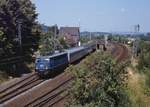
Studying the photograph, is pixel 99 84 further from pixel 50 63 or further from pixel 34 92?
pixel 50 63

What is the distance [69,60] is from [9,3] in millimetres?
12229

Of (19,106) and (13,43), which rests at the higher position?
(13,43)

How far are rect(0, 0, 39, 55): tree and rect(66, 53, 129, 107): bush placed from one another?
33.6 metres

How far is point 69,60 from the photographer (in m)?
62.4

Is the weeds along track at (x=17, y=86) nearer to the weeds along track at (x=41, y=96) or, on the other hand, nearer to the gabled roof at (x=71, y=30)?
the weeds along track at (x=41, y=96)

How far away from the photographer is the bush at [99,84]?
20.9 metres

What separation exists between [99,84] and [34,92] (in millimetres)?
21797

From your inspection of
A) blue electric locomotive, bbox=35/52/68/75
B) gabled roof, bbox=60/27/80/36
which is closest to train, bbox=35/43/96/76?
blue electric locomotive, bbox=35/52/68/75

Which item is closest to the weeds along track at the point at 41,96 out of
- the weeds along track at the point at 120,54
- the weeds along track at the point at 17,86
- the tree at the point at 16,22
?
the weeds along track at the point at 17,86

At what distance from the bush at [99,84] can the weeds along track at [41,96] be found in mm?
14207

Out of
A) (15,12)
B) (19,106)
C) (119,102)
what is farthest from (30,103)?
(15,12)

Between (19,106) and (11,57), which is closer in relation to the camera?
(19,106)

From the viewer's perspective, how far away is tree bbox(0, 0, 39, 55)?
56.2 m

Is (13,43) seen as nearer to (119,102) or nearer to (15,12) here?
(15,12)
